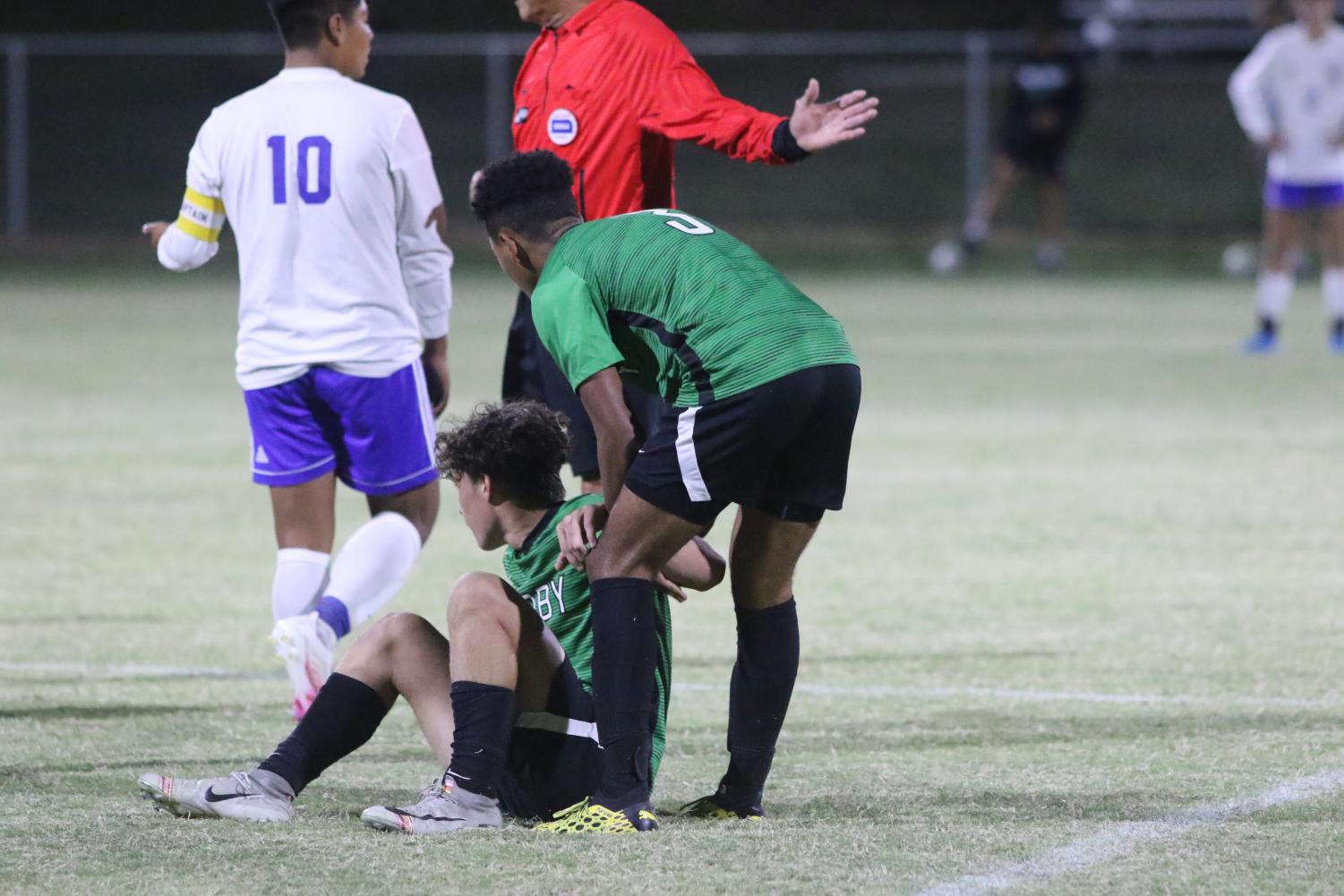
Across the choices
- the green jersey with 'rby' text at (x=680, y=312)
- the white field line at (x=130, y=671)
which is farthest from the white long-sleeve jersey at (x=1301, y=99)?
the green jersey with 'rby' text at (x=680, y=312)

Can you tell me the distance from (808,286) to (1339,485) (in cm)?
1309

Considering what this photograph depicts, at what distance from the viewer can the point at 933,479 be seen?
1079 centimetres

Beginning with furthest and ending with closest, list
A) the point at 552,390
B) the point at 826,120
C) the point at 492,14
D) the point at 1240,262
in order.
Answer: the point at 492,14, the point at 1240,262, the point at 552,390, the point at 826,120

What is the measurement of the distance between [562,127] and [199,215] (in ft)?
3.56

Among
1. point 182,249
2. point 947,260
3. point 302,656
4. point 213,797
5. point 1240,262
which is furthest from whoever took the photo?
point 947,260

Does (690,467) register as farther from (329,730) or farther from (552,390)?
(552,390)

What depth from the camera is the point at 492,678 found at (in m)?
4.55

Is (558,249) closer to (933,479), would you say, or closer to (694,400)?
(694,400)

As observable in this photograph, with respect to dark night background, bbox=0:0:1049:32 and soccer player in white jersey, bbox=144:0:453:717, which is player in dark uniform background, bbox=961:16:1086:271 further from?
soccer player in white jersey, bbox=144:0:453:717

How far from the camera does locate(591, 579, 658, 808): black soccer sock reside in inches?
179

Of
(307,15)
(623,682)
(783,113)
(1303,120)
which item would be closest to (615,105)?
(307,15)

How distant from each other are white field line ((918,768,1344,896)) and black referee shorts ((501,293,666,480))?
79.7 inches

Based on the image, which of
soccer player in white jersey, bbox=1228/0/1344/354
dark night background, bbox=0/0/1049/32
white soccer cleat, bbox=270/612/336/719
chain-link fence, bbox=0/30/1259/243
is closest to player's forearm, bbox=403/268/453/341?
white soccer cleat, bbox=270/612/336/719

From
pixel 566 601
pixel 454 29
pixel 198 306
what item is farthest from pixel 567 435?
pixel 454 29
